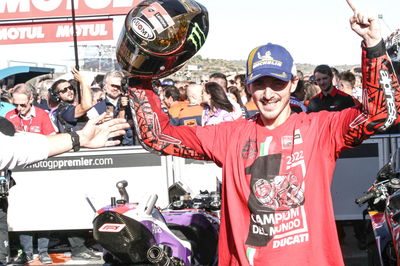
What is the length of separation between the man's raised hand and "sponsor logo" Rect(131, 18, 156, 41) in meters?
1.10

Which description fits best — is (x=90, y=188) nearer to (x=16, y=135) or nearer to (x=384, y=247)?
(x=384, y=247)

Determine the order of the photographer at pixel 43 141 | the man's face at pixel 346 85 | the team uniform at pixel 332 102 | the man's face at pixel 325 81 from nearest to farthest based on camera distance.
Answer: the photographer at pixel 43 141
the team uniform at pixel 332 102
the man's face at pixel 325 81
the man's face at pixel 346 85

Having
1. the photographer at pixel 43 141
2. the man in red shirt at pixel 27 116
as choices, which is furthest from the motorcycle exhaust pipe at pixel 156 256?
the man in red shirt at pixel 27 116

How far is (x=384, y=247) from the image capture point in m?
5.33

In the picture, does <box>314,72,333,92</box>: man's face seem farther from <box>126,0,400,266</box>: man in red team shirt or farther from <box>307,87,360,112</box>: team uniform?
<box>126,0,400,266</box>: man in red team shirt

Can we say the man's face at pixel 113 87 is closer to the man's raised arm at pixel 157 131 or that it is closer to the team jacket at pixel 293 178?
the man's raised arm at pixel 157 131

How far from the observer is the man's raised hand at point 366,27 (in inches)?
122

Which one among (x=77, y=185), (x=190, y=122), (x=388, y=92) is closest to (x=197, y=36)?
(x=388, y=92)

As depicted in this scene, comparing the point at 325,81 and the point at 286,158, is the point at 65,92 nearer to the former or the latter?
the point at 325,81

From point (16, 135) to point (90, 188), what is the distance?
551 cm

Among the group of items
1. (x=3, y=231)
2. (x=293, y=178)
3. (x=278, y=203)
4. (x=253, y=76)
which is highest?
(x=253, y=76)

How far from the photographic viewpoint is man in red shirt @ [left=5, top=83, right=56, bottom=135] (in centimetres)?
876

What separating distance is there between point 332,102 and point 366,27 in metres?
6.03

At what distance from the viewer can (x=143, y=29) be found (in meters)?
3.72
